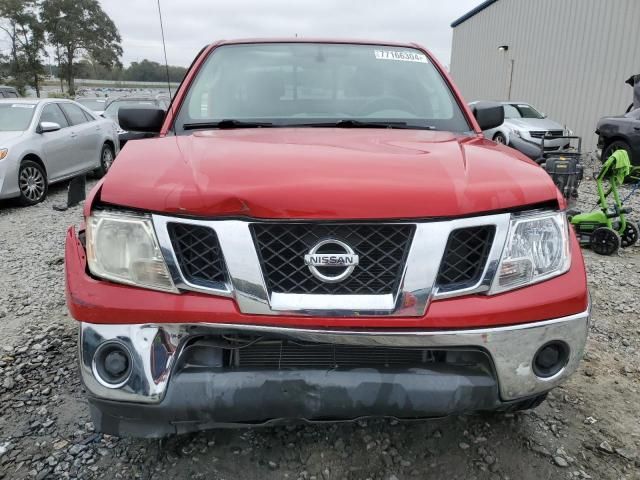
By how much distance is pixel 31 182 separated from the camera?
7559mm

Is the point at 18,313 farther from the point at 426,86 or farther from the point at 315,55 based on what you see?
the point at 426,86

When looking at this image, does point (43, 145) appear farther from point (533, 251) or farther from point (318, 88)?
point (533, 251)

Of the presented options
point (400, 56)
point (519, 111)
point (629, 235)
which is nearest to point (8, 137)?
point (400, 56)

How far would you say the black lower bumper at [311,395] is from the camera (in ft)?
5.32

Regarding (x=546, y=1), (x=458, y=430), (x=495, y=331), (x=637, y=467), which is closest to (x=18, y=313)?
(x=458, y=430)

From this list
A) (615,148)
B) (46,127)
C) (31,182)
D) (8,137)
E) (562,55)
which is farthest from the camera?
(562,55)

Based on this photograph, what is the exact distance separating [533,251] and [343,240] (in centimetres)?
65

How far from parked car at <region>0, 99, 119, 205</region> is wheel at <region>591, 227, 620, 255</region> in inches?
287

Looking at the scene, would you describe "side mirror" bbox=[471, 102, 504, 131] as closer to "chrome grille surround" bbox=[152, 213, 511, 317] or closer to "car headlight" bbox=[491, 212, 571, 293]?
"car headlight" bbox=[491, 212, 571, 293]

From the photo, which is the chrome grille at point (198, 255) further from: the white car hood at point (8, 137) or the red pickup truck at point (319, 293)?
the white car hood at point (8, 137)

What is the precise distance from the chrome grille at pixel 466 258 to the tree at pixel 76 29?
1303 inches

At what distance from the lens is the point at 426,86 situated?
120 inches

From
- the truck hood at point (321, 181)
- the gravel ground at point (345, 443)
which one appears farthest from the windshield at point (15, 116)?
the truck hood at point (321, 181)

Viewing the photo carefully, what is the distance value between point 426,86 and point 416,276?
178 cm
